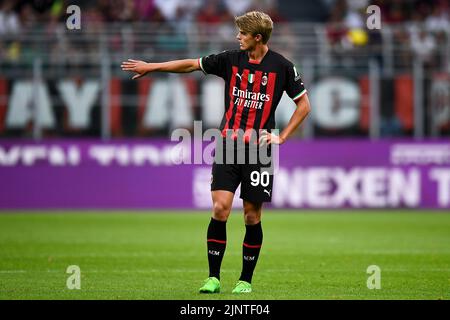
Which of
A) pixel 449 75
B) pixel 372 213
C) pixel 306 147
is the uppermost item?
pixel 449 75

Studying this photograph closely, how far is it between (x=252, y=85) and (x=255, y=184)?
2.87ft

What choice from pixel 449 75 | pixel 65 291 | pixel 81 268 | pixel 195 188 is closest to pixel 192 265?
pixel 81 268

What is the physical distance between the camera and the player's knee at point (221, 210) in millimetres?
9133

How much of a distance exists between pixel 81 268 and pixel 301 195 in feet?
35.6

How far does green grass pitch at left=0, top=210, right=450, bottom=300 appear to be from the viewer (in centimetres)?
952

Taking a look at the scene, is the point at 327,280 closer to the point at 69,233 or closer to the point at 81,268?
the point at 81,268

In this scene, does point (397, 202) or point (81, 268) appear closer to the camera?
point (81, 268)

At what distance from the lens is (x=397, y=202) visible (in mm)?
21922

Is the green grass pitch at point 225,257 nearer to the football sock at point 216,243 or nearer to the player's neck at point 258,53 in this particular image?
the football sock at point 216,243

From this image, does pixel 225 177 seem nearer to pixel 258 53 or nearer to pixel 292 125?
pixel 292 125

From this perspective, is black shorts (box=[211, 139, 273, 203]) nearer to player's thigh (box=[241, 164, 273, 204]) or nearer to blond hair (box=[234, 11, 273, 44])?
player's thigh (box=[241, 164, 273, 204])

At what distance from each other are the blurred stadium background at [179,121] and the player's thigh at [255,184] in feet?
39.2

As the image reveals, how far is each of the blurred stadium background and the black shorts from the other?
39.2 feet
